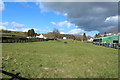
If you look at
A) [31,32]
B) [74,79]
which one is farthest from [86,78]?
[31,32]

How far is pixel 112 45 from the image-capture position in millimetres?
19625

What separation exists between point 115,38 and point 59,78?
2133cm

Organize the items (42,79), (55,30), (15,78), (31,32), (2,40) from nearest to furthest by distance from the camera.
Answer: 1. (15,78)
2. (42,79)
3. (2,40)
4. (55,30)
5. (31,32)

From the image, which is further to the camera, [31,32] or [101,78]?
[31,32]

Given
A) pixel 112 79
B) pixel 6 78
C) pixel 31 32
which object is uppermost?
pixel 31 32

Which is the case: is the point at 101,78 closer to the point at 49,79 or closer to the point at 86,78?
the point at 86,78

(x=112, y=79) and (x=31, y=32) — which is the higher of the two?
(x=31, y=32)

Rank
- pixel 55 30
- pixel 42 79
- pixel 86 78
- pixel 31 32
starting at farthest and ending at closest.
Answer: pixel 31 32
pixel 55 30
pixel 86 78
pixel 42 79

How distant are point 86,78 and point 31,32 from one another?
280 feet

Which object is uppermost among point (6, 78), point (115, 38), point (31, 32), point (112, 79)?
point (31, 32)

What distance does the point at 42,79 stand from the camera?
3227 mm

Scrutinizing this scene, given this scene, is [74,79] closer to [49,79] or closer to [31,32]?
[49,79]

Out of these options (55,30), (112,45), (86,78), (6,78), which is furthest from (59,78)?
(55,30)

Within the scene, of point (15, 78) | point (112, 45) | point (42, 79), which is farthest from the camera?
point (112, 45)
